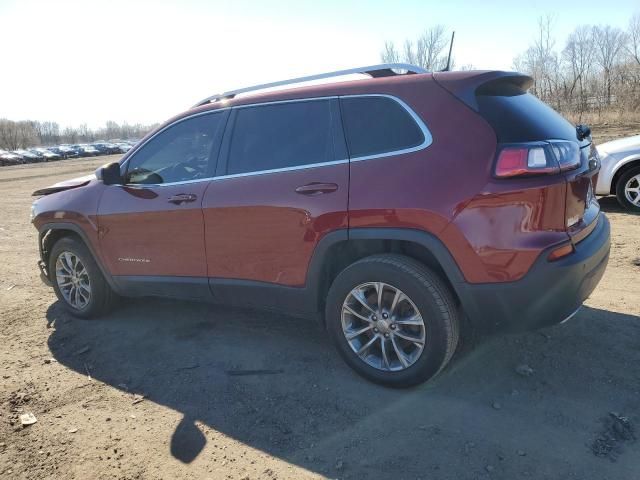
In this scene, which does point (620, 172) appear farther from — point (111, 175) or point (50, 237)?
point (50, 237)

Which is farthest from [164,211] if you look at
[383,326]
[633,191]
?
[633,191]

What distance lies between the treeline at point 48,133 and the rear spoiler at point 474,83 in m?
94.2

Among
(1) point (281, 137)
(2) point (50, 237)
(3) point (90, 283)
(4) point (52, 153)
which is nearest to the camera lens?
(1) point (281, 137)

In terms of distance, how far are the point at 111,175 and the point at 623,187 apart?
6958 mm

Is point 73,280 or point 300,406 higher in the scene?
point 73,280

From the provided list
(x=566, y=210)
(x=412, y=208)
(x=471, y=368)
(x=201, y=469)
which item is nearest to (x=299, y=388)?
(x=201, y=469)

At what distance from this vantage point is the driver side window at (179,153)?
12.4 ft

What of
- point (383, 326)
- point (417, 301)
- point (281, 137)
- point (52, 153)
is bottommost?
point (383, 326)

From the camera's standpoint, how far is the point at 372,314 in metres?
3.11

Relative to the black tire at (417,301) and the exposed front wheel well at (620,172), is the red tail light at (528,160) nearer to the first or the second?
the black tire at (417,301)

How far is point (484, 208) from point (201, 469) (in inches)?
79.4

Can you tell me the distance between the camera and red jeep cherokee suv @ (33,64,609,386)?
2.64 m

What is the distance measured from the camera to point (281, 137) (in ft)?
11.2

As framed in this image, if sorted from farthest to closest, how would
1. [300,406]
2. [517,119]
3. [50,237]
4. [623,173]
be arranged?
1. [623,173]
2. [50,237]
3. [300,406]
4. [517,119]
